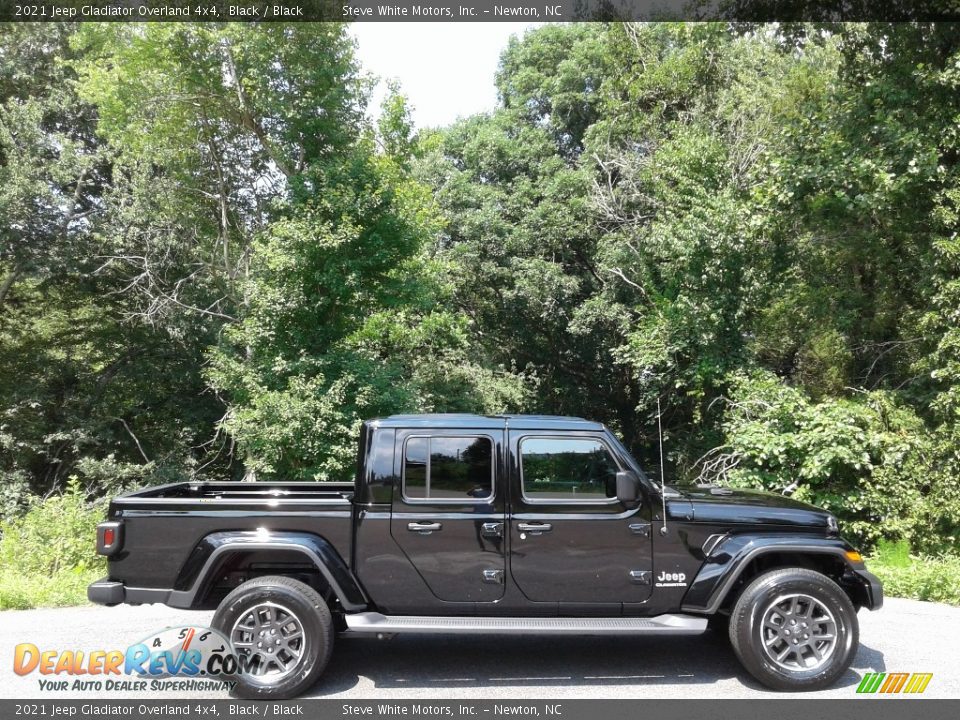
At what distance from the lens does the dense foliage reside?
10.4 metres

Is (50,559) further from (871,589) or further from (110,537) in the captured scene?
(871,589)

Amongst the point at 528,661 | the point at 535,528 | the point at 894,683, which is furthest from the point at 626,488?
the point at 894,683

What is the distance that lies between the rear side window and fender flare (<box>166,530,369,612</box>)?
2.19 feet

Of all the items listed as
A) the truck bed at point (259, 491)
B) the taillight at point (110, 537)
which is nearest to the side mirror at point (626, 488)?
the truck bed at point (259, 491)

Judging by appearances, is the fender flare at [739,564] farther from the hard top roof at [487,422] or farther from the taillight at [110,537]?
the taillight at [110,537]

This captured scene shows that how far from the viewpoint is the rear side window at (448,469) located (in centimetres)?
496

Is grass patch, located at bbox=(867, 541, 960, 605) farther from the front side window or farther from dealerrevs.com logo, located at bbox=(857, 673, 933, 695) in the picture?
the front side window

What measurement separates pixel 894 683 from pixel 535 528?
2582mm

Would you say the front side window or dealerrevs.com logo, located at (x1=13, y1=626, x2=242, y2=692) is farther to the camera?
the front side window

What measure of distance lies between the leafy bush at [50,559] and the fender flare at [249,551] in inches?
118

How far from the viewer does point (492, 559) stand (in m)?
4.84

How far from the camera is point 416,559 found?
4.82m

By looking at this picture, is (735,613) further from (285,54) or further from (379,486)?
(285,54)

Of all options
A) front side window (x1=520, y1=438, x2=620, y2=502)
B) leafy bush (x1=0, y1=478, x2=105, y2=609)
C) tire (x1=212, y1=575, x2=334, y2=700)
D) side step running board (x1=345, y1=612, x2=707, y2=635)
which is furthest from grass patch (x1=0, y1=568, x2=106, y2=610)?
front side window (x1=520, y1=438, x2=620, y2=502)
